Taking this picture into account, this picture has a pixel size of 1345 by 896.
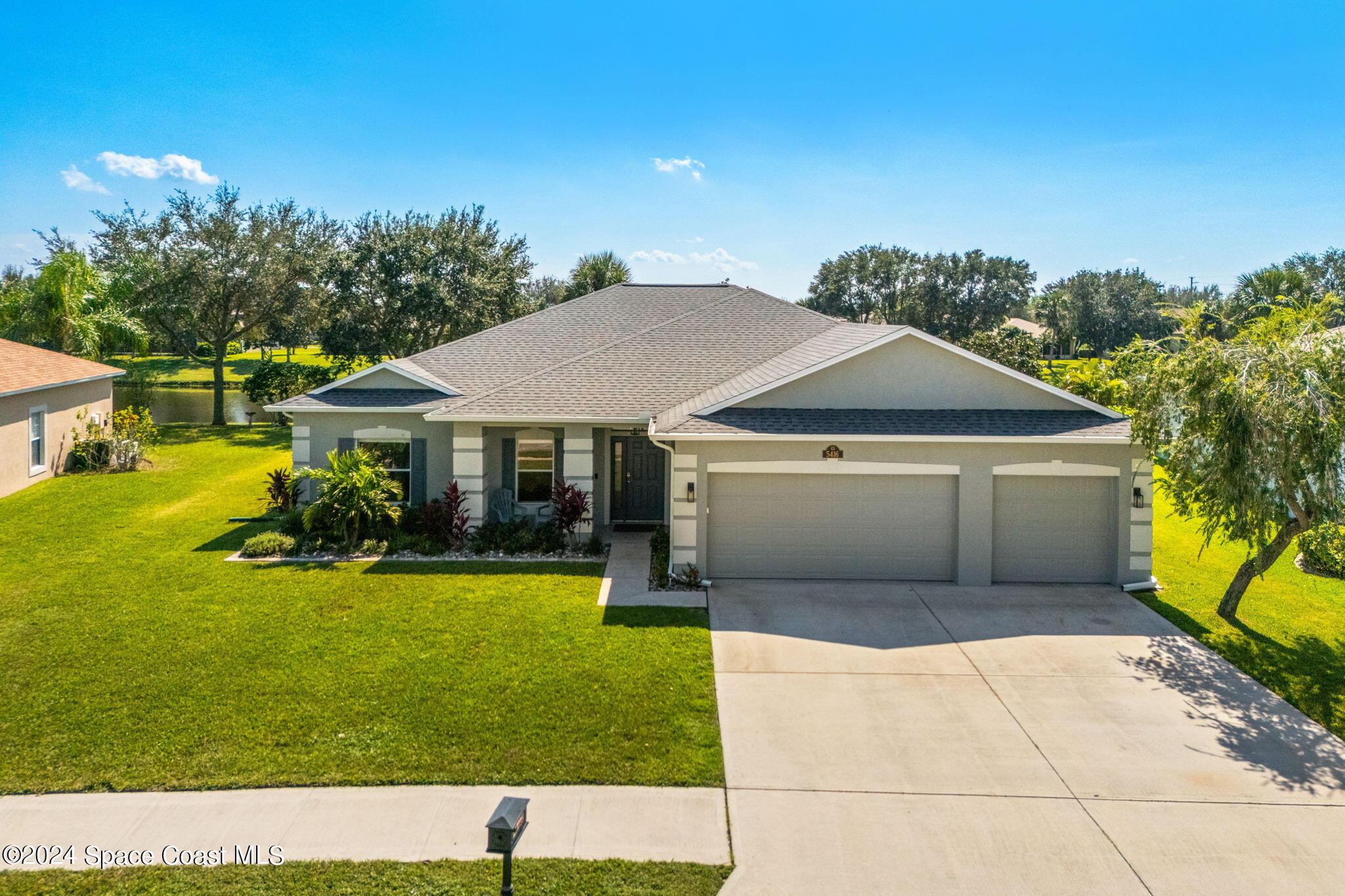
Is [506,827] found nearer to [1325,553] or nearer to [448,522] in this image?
[448,522]

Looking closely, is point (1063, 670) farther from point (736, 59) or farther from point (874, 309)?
point (874, 309)

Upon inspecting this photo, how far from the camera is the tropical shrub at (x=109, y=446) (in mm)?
21031

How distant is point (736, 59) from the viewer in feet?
56.2

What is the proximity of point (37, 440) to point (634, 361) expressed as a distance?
16.2 meters

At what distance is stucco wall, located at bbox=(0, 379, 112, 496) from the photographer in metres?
18.1

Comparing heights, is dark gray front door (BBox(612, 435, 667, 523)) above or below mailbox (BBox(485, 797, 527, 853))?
above

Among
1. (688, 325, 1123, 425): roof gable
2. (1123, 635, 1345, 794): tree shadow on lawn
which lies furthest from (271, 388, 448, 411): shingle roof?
(1123, 635, 1345, 794): tree shadow on lawn

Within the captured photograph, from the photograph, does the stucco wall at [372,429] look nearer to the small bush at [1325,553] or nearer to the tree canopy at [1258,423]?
the tree canopy at [1258,423]

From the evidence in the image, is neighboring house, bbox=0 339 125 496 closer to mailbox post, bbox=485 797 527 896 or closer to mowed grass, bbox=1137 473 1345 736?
mailbox post, bbox=485 797 527 896

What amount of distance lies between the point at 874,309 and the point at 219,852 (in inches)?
2622

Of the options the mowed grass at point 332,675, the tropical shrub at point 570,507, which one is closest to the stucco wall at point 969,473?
the mowed grass at point 332,675

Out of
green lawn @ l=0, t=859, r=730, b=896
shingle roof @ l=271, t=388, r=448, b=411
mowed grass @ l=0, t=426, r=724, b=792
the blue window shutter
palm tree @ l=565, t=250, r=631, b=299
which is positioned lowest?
green lawn @ l=0, t=859, r=730, b=896

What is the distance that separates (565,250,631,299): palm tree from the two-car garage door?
20866 mm

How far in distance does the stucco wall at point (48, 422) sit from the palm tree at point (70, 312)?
8475 mm
